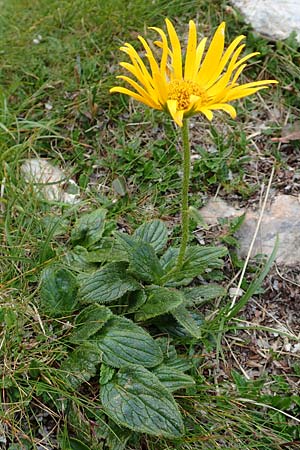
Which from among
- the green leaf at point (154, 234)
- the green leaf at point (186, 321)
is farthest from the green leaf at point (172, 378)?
the green leaf at point (154, 234)

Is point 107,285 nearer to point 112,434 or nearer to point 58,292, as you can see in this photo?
point 58,292

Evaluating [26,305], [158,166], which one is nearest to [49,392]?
[26,305]

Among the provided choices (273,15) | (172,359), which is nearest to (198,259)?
(172,359)

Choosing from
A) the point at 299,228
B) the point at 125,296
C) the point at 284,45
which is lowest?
the point at 125,296

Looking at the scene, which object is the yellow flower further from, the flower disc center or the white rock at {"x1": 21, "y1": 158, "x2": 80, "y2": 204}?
the white rock at {"x1": 21, "y1": 158, "x2": 80, "y2": 204}

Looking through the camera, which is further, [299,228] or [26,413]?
[299,228]

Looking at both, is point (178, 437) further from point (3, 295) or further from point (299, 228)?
point (299, 228)

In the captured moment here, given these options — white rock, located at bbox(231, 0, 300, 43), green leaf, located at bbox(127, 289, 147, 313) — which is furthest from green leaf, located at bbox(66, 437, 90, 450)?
white rock, located at bbox(231, 0, 300, 43)
